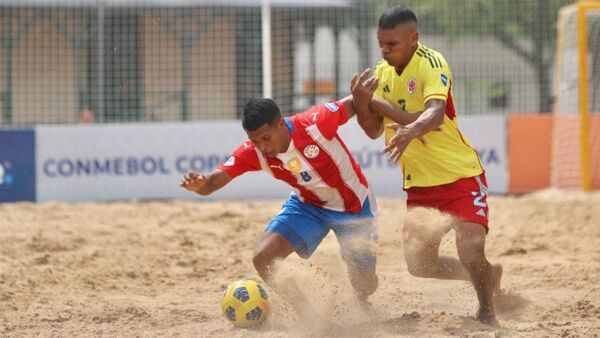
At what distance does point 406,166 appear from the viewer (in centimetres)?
589

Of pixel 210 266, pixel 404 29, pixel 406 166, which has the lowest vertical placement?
pixel 210 266

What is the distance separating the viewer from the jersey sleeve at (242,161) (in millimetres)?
5816

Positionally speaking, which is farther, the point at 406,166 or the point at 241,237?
the point at 241,237

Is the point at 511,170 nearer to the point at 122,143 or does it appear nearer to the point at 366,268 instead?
the point at 122,143

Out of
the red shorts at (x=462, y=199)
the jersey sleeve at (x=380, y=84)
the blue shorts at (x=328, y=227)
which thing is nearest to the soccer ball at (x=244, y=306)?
the blue shorts at (x=328, y=227)

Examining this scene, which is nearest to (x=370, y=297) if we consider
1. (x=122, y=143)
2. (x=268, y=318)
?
(x=268, y=318)

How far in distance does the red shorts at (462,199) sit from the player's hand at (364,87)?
74 cm

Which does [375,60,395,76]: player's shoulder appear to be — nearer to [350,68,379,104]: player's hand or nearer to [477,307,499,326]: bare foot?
[350,68,379,104]: player's hand

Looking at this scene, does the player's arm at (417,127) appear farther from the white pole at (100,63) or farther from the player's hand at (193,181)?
the white pole at (100,63)

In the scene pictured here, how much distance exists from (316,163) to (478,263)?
1200 mm

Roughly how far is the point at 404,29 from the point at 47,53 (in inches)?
478

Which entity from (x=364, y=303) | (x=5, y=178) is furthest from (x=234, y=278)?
(x=5, y=178)

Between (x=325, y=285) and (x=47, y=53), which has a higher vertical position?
(x=47, y=53)

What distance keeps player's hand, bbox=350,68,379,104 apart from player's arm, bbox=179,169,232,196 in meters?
1.00
